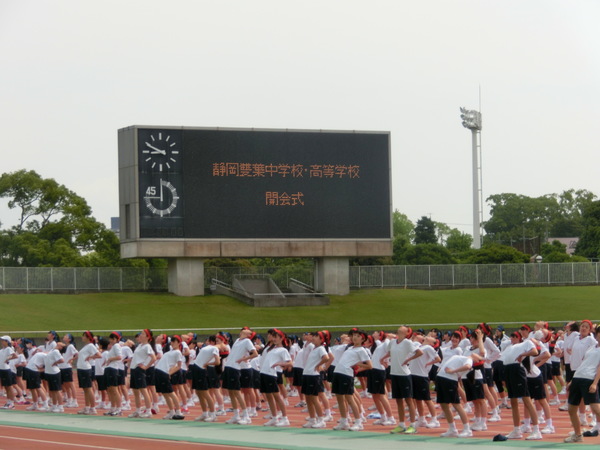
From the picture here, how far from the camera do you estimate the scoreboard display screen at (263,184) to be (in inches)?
1973

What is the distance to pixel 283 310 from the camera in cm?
5250

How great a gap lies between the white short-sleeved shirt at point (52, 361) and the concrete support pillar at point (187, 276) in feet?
92.0

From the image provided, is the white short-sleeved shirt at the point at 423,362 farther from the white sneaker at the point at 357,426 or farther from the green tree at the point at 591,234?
the green tree at the point at 591,234

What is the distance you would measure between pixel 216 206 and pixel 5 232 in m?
32.5

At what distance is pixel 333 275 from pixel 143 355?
32.9 metres

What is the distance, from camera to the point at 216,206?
5069cm

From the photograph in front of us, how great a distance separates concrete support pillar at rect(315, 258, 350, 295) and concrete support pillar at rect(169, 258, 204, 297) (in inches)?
232

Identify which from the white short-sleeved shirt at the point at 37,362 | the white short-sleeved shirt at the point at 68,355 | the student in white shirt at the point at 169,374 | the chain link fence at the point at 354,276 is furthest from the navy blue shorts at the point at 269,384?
the chain link fence at the point at 354,276

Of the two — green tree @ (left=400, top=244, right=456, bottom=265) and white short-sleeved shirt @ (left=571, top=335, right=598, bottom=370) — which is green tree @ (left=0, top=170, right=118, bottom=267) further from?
white short-sleeved shirt @ (left=571, top=335, right=598, bottom=370)

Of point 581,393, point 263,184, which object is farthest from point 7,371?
point 263,184

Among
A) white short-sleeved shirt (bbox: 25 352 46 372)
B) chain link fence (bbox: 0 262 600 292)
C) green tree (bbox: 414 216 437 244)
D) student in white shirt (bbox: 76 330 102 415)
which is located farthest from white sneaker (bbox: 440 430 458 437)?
green tree (bbox: 414 216 437 244)

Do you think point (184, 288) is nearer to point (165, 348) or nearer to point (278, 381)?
point (165, 348)

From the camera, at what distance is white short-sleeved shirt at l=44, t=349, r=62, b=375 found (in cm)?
2498

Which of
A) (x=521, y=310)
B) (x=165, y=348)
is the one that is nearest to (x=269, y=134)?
(x=521, y=310)
